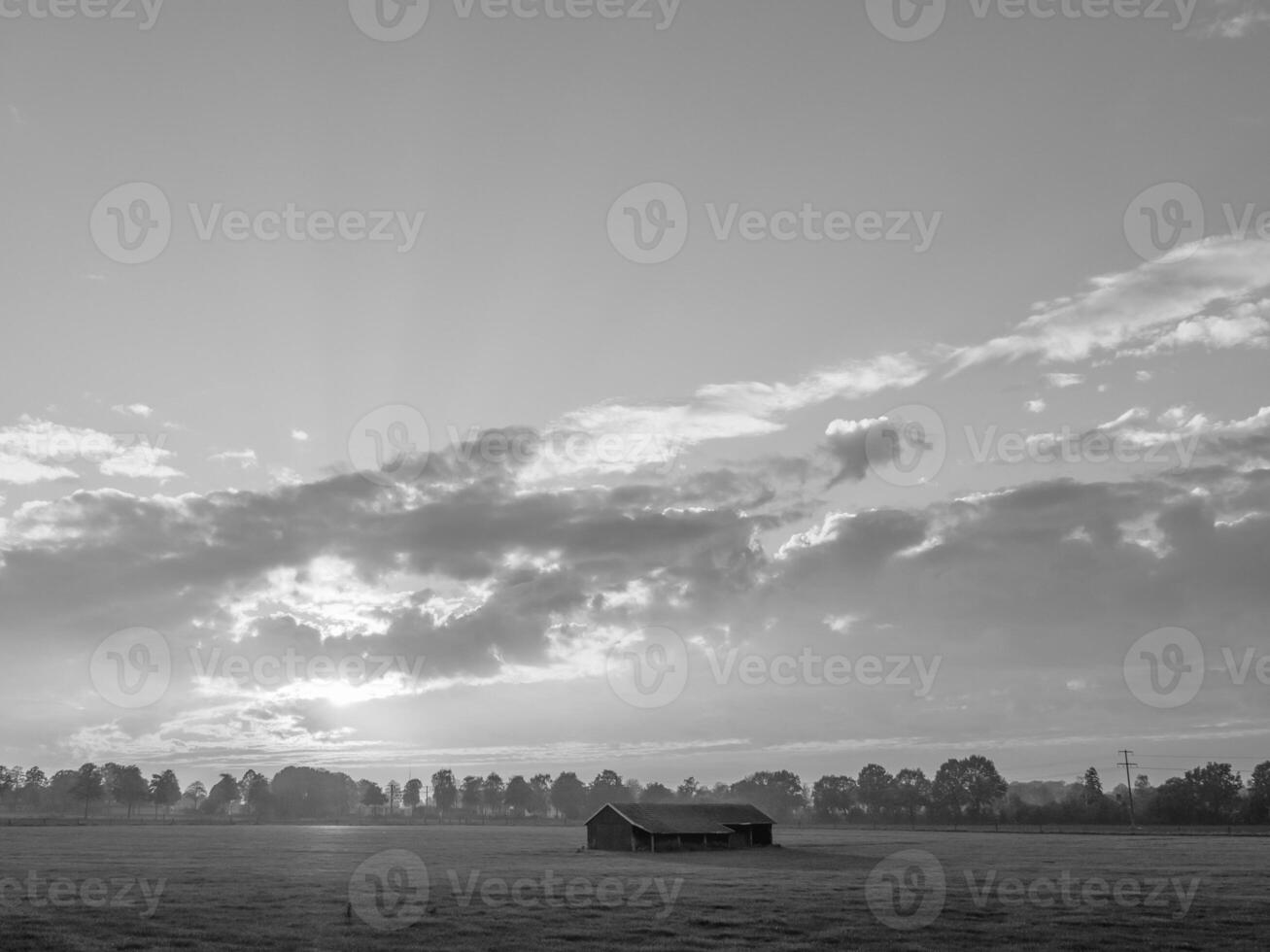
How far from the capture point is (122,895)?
48469 mm

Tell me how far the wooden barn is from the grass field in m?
11.9

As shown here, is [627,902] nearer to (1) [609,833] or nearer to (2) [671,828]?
(2) [671,828]

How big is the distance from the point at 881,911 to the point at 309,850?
67.7m

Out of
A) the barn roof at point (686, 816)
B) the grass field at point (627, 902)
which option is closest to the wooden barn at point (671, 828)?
the barn roof at point (686, 816)

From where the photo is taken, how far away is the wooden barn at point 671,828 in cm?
9531

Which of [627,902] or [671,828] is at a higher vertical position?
[627,902]

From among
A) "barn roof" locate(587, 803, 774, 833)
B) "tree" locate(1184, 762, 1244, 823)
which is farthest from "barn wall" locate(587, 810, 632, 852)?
"tree" locate(1184, 762, 1244, 823)

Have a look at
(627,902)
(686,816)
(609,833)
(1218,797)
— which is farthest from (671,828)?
(1218,797)

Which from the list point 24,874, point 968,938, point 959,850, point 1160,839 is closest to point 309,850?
point 24,874

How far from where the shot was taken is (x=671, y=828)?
96250 millimetres

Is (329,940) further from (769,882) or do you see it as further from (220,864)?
(220,864)

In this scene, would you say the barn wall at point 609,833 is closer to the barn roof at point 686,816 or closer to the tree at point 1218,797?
the barn roof at point 686,816

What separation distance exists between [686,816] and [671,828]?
6.72m

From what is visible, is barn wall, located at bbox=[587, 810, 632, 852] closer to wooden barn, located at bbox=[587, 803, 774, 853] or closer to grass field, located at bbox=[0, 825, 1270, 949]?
wooden barn, located at bbox=[587, 803, 774, 853]
